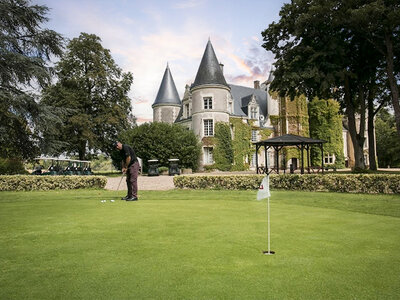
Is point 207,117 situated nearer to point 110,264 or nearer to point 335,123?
point 335,123

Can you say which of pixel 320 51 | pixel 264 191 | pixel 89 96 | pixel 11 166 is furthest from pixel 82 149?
pixel 264 191

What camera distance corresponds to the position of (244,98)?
1921 inches

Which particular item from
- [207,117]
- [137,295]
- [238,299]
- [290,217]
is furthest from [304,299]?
[207,117]

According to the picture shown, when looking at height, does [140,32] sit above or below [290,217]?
above

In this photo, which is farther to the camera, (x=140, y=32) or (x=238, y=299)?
(x=140, y=32)

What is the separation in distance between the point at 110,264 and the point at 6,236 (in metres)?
2.61

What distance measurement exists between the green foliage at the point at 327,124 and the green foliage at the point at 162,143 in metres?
20.3

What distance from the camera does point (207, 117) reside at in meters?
41.5

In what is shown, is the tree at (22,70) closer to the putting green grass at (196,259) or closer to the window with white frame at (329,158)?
the putting green grass at (196,259)

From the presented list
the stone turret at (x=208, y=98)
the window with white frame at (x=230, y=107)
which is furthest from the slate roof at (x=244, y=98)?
the stone turret at (x=208, y=98)

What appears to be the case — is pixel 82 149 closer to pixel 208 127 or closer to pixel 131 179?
pixel 208 127

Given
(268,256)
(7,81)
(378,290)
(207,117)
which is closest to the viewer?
(378,290)

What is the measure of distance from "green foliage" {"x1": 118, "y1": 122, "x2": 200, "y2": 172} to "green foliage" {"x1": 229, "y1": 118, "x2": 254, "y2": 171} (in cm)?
640

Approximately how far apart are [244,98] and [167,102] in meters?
12.0
